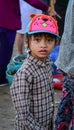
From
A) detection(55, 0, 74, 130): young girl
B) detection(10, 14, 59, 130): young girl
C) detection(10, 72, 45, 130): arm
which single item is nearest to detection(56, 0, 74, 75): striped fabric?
detection(55, 0, 74, 130): young girl

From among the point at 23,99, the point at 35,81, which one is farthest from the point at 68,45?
the point at 23,99

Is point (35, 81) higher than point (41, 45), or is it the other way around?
point (41, 45)

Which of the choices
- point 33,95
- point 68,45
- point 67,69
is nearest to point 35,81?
point 33,95

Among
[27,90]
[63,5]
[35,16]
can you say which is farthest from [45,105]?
[63,5]

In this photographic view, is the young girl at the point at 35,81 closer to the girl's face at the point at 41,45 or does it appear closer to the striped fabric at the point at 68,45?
the girl's face at the point at 41,45

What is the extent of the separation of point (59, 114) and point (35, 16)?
2.64ft

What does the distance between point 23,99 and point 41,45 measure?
1.27ft

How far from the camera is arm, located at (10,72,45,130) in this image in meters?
2.72

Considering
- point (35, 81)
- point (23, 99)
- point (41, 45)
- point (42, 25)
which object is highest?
point (42, 25)

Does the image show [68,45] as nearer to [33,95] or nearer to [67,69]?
[67,69]

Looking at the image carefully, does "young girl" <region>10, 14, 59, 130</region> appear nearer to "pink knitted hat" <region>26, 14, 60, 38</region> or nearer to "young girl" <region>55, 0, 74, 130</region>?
"pink knitted hat" <region>26, 14, 60, 38</region>

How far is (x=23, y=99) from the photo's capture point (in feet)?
8.96

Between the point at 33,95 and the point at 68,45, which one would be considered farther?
the point at 33,95

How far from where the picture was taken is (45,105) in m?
2.86
